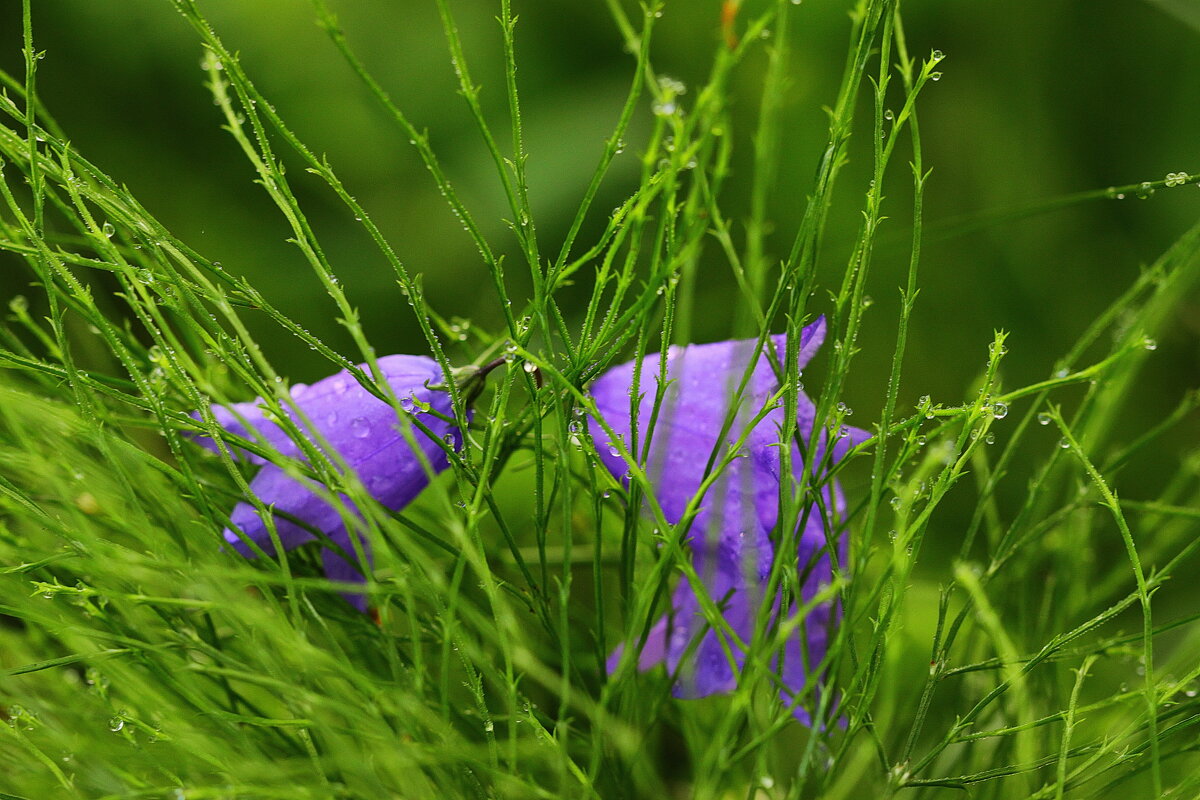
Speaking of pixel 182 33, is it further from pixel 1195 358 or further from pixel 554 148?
pixel 1195 358

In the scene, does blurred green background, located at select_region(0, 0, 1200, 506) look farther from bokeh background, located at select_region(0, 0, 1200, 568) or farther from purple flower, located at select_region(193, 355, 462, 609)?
purple flower, located at select_region(193, 355, 462, 609)

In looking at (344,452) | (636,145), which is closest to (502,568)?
(344,452)

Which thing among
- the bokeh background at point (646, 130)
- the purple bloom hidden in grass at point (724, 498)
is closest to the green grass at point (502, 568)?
the purple bloom hidden in grass at point (724, 498)

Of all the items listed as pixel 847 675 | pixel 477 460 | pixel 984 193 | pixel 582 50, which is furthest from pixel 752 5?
pixel 477 460

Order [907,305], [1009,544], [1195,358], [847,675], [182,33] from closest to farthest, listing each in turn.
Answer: [907,305] → [1009,544] → [847,675] → [1195,358] → [182,33]

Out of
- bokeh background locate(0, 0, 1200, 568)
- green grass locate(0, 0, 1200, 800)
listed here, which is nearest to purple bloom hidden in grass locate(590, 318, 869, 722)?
green grass locate(0, 0, 1200, 800)

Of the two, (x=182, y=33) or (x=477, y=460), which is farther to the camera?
(x=182, y=33)
